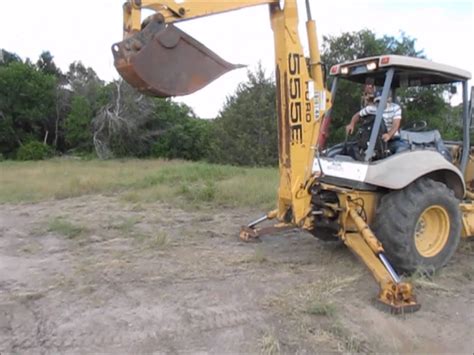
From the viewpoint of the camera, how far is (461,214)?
5.60 meters

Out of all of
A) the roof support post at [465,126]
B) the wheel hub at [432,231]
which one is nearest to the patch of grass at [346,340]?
the wheel hub at [432,231]

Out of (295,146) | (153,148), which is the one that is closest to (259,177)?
(295,146)

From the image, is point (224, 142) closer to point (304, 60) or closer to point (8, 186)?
point (8, 186)

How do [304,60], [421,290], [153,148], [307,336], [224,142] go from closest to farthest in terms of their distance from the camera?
[307,336], [421,290], [304,60], [224,142], [153,148]

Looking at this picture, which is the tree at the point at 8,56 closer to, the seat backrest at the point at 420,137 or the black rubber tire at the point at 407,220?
the seat backrest at the point at 420,137

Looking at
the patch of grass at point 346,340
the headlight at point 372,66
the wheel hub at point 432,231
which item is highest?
the headlight at point 372,66

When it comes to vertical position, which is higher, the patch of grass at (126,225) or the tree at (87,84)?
the tree at (87,84)

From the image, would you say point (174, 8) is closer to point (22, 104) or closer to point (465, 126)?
point (465, 126)

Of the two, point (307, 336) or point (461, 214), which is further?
point (461, 214)

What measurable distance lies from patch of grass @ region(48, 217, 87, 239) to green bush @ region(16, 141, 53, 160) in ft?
88.8

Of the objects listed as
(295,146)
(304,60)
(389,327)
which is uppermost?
(304,60)

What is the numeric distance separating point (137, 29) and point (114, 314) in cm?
229

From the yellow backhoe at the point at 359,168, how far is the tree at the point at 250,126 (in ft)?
70.3

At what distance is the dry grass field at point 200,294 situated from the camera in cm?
372
